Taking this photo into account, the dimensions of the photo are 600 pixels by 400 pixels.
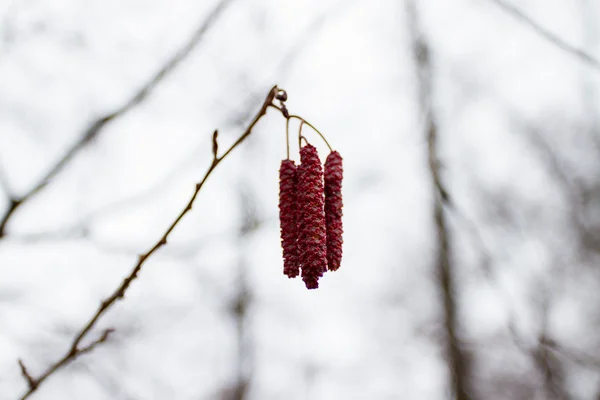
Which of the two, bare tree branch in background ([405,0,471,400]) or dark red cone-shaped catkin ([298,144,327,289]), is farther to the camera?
bare tree branch in background ([405,0,471,400])

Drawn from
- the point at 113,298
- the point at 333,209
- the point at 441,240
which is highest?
the point at 441,240

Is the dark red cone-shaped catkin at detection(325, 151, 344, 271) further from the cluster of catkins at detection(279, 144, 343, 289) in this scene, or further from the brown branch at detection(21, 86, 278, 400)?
the brown branch at detection(21, 86, 278, 400)

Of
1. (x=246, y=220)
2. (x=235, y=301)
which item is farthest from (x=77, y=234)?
(x=235, y=301)

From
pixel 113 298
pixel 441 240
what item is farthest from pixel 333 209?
pixel 441 240

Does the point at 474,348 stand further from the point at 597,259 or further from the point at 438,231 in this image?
the point at 438,231

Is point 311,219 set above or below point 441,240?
below

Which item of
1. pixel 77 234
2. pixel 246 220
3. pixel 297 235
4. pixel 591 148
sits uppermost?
pixel 591 148

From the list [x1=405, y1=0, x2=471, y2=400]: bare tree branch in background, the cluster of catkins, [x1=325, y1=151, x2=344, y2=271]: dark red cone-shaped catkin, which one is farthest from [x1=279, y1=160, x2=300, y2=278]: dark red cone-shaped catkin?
[x1=405, y1=0, x2=471, y2=400]: bare tree branch in background

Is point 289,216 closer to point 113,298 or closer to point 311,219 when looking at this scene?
point 311,219
